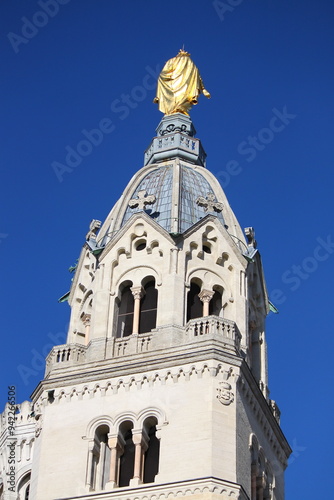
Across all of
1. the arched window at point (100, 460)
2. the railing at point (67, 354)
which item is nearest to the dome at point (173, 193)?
the railing at point (67, 354)

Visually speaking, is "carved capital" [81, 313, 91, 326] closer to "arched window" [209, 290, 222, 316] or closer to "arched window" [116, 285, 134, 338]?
"arched window" [116, 285, 134, 338]

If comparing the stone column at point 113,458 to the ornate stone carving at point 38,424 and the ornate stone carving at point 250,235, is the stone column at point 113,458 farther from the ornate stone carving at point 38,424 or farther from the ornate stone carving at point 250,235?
the ornate stone carving at point 250,235

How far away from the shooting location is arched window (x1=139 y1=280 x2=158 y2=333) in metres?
58.3

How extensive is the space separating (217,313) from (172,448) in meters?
7.80

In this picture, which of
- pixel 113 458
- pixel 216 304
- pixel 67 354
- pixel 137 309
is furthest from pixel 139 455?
pixel 216 304

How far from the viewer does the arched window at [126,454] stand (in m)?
54.2

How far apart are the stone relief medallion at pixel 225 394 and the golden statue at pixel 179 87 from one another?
1860 centimetres

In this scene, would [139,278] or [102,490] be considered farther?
[139,278]

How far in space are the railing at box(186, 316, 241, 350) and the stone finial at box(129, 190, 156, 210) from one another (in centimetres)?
672

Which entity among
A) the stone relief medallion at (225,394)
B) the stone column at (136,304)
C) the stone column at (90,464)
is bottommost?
the stone column at (90,464)

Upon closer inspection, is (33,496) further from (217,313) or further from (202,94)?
(202,94)

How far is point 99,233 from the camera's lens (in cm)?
6266

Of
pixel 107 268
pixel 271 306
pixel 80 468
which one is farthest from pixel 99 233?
pixel 80 468

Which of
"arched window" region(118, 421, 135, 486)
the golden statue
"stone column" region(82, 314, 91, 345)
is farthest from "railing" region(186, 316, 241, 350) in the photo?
the golden statue
